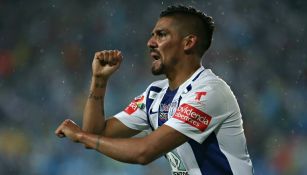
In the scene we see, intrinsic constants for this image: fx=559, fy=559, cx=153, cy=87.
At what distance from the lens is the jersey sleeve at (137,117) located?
12.1 ft

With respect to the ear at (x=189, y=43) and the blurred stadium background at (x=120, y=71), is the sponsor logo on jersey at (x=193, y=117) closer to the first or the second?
the ear at (x=189, y=43)

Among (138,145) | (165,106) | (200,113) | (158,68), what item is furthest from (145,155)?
(158,68)

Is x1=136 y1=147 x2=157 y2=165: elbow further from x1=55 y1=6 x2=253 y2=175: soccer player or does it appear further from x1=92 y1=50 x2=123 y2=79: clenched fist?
x1=92 y1=50 x2=123 y2=79: clenched fist

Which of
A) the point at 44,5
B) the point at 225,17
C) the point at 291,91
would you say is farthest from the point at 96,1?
the point at 291,91

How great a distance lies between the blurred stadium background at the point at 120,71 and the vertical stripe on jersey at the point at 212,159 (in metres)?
4.63

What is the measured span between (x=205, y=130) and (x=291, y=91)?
5.43 metres

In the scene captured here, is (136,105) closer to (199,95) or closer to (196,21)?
(196,21)

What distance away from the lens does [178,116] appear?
2971mm

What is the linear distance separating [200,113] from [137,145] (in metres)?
0.39

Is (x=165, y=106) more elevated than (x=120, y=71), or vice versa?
(x=165, y=106)

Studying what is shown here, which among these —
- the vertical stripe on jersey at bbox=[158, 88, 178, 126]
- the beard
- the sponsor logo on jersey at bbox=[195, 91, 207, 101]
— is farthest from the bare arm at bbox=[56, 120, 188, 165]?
the beard

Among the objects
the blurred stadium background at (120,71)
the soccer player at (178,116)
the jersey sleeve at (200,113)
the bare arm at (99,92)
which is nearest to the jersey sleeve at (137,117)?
the soccer player at (178,116)

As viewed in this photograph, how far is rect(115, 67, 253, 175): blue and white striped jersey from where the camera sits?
2.99 metres

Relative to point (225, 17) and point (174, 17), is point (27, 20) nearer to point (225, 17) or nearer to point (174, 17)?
point (225, 17)
